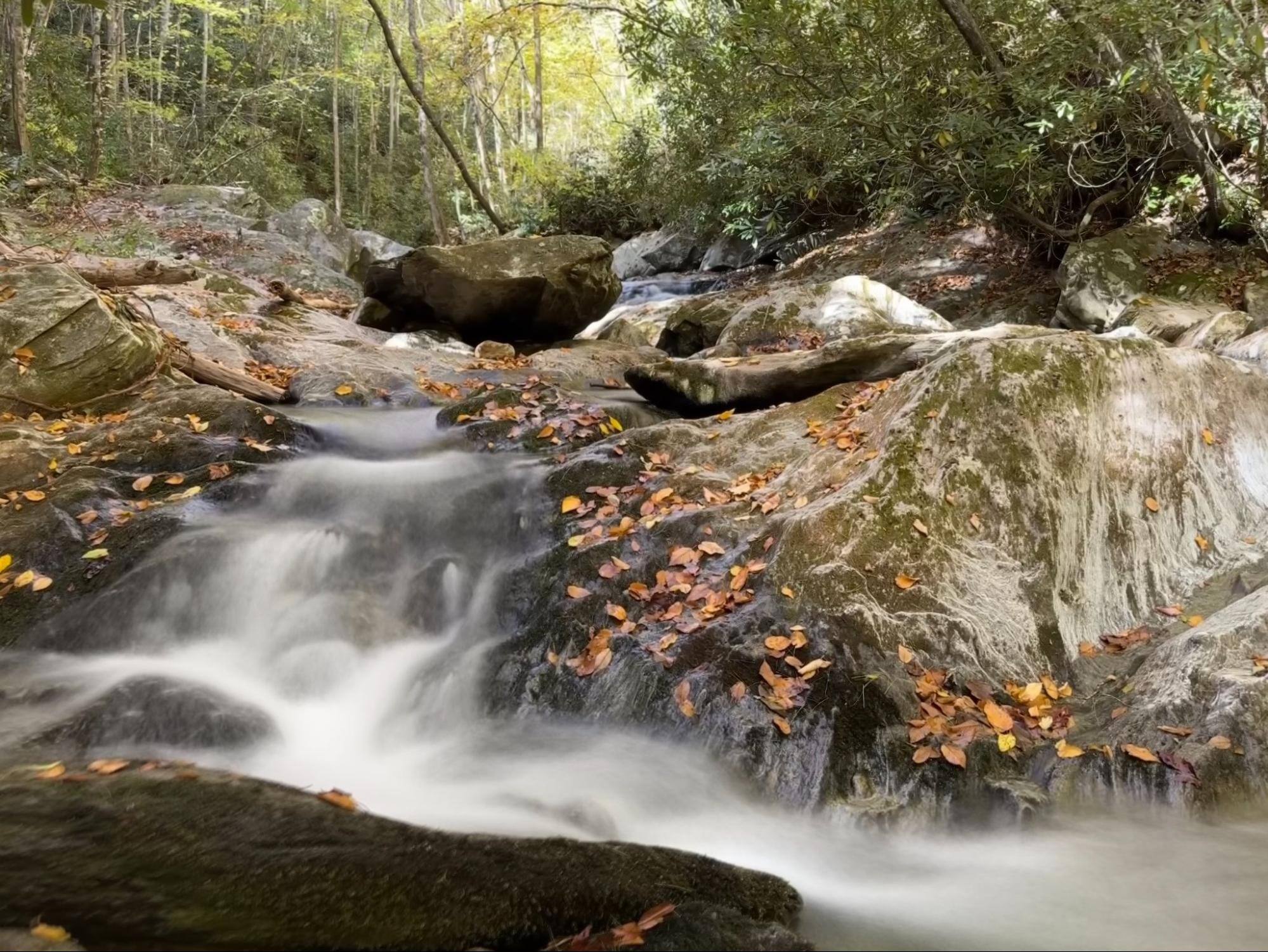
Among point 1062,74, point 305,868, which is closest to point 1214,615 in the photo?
point 305,868

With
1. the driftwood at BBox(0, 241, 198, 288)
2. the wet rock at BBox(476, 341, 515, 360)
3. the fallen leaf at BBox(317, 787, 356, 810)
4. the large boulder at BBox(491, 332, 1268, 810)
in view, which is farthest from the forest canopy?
the driftwood at BBox(0, 241, 198, 288)

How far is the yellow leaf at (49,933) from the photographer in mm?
1732

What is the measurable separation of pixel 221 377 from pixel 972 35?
8.30 metres

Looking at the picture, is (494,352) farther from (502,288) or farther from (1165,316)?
(1165,316)

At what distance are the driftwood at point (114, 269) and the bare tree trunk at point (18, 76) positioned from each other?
754 centimetres

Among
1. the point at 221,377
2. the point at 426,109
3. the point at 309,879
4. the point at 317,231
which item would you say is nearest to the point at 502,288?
the point at 221,377

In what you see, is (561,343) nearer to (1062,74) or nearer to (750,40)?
(750,40)

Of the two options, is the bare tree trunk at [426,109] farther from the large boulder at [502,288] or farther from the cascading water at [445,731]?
the cascading water at [445,731]

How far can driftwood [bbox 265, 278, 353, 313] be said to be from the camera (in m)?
11.5

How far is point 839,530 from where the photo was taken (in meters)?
3.92

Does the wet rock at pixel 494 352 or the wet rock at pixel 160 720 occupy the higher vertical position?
the wet rock at pixel 494 352

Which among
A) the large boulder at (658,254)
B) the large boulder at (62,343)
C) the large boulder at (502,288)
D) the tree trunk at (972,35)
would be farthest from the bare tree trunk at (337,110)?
the tree trunk at (972,35)

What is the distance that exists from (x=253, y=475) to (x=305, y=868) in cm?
422

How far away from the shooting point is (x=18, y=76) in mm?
15914
